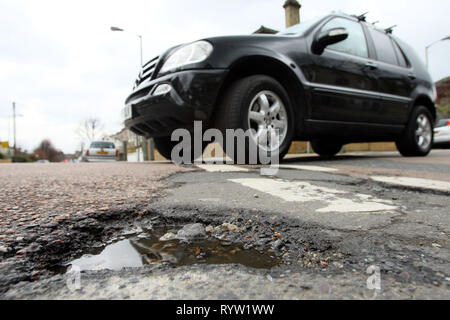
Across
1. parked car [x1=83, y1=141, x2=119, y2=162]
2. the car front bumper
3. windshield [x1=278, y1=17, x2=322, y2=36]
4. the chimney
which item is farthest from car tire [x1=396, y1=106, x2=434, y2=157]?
parked car [x1=83, y1=141, x2=119, y2=162]

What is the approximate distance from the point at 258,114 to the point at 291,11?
15640 millimetres

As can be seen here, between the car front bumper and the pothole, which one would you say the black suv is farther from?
the pothole

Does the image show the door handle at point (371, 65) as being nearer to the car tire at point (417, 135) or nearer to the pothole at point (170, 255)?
the car tire at point (417, 135)

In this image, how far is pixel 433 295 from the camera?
1.81 feet

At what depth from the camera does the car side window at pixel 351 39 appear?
3578 millimetres

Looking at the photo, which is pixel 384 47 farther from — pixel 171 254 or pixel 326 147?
pixel 171 254

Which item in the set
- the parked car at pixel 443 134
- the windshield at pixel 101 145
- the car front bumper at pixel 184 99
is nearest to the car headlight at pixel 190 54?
the car front bumper at pixel 184 99

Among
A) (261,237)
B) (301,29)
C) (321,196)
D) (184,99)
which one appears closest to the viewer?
(261,237)

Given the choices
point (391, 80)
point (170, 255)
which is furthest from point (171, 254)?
point (391, 80)

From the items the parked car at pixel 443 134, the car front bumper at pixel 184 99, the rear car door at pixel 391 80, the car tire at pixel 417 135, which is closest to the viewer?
the car front bumper at pixel 184 99

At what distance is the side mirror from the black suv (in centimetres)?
1

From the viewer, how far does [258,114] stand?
9.63ft

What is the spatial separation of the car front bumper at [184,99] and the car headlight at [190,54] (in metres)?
0.12
